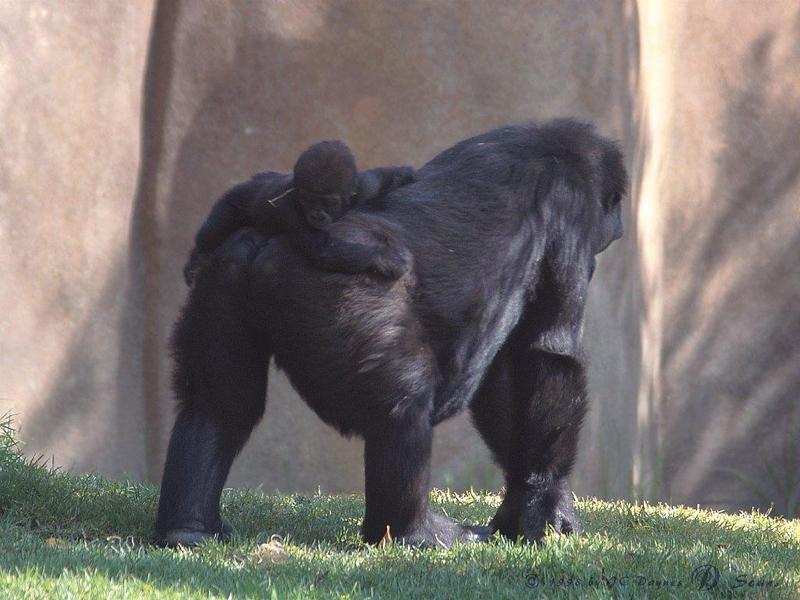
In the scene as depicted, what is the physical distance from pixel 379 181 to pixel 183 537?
154cm

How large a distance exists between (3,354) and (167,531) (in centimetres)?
264

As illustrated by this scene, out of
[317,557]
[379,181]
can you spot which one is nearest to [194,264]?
[379,181]

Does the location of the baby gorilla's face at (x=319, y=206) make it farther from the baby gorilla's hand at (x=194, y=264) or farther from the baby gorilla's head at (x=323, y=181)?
the baby gorilla's hand at (x=194, y=264)

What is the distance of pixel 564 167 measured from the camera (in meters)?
5.09

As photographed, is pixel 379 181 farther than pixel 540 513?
No

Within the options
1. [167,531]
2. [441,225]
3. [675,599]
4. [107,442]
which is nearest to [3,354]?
[107,442]

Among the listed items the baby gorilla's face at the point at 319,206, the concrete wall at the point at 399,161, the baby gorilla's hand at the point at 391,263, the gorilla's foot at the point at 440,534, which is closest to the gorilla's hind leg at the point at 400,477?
the gorilla's foot at the point at 440,534

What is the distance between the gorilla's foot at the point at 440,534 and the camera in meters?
4.61

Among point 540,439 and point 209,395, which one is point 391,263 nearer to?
point 209,395

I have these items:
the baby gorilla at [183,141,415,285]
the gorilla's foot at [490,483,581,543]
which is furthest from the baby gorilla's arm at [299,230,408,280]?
the gorilla's foot at [490,483,581,543]

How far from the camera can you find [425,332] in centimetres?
470

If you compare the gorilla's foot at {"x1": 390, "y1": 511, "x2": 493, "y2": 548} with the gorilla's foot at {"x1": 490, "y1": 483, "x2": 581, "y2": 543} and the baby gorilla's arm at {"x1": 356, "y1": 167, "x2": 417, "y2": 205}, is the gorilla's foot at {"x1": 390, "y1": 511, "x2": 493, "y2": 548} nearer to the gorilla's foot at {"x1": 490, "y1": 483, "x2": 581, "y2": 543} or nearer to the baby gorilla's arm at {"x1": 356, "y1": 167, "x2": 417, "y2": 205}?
the gorilla's foot at {"x1": 490, "y1": 483, "x2": 581, "y2": 543}

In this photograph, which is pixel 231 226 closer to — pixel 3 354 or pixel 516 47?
pixel 3 354

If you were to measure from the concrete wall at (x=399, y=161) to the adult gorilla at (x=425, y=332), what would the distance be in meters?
2.64
